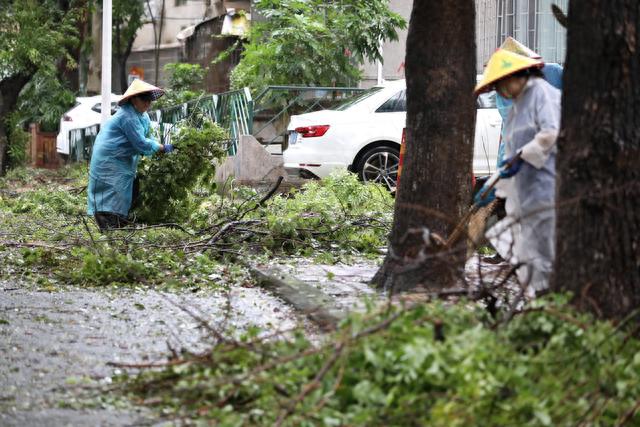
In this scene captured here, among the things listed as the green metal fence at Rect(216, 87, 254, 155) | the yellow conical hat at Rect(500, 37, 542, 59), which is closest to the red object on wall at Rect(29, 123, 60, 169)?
the green metal fence at Rect(216, 87, 254, 155)

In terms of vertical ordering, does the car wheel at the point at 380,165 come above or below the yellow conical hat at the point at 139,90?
below

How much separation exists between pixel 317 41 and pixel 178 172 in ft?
28.9

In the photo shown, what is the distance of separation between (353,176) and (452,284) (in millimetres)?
7502

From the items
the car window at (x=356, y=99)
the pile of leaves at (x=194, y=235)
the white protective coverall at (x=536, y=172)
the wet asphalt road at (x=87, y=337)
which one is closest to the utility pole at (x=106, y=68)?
the car window at (x=356, y=99)

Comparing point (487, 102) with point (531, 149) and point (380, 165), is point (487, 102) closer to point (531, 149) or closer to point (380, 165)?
point (380, 165)

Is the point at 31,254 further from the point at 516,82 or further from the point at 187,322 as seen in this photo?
the point at 516,82

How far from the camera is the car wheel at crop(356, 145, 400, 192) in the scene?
15.7m

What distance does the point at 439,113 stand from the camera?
7.73m

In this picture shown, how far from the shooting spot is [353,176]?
13.3m

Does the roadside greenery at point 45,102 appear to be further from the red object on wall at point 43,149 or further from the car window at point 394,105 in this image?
the car window at point 394,105

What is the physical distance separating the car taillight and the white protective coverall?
874cm

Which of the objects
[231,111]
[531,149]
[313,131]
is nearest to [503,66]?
[531,149]

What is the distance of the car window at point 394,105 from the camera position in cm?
1598

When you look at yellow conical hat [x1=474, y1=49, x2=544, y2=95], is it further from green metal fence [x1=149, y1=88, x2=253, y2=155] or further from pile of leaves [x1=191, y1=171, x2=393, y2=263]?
green metal fence [x1=149, y1=88, x2=253, y2=155]
